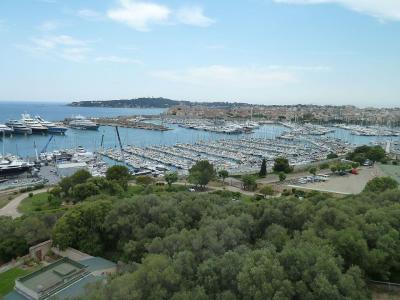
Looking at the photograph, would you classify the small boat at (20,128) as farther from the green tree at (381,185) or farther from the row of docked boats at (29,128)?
the green tree at (381,185)

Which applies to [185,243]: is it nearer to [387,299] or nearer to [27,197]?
[387,299]

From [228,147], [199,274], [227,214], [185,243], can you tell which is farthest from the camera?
[228,147]

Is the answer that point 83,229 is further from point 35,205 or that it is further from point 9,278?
point 35,205

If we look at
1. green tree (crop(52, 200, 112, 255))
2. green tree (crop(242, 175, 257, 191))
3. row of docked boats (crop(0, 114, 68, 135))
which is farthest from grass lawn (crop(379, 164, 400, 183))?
row of docked boats (crop(0, 114, 68, 135))

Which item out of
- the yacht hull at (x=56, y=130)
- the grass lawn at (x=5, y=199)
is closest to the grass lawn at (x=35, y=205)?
the grass lawn at (x=5, y=199)

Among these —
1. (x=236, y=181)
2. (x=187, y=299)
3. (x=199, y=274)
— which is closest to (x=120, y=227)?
(x=199, y=274)

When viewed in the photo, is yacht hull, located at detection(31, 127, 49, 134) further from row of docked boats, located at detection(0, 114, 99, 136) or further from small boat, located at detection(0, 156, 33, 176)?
small boat, located at detection(0, 156, 33, 176)
